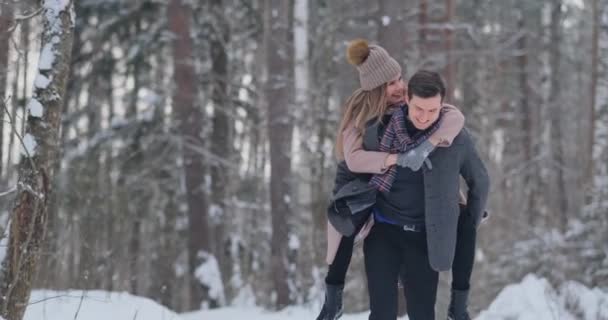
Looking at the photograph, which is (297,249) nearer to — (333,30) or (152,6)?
(333,30)

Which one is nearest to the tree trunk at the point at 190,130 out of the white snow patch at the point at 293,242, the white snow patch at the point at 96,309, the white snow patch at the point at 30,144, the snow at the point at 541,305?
the white snow patch at the point at 293,242

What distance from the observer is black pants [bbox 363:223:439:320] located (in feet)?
13.3

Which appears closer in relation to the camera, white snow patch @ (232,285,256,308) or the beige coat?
the beige coat

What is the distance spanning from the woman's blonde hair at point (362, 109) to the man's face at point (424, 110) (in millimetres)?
261

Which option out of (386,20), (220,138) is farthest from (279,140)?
(220,138)

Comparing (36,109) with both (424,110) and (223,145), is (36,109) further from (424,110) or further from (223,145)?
(223,145)

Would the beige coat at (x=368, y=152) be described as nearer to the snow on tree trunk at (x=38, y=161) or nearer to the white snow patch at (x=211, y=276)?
the snow on tree trunk at (x=38, y=161)

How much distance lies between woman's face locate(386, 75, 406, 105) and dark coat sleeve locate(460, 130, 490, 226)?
1.41 feet

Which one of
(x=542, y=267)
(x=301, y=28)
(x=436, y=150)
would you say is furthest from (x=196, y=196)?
(x=436, y=150)

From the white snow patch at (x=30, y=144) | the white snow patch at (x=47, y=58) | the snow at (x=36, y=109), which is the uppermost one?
the white snow patch at (x=47, y=58)

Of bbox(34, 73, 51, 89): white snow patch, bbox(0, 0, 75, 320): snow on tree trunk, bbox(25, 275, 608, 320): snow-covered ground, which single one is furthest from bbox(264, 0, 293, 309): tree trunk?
bbox(34, 73, 51, 89): white snow patch

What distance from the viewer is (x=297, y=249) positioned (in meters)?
10.1

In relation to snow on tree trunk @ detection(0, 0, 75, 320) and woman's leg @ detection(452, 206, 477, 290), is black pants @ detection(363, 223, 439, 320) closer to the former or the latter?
woman's leg @ detection(452, 206, 477, 290)

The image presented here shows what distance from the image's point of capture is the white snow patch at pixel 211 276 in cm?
1174
